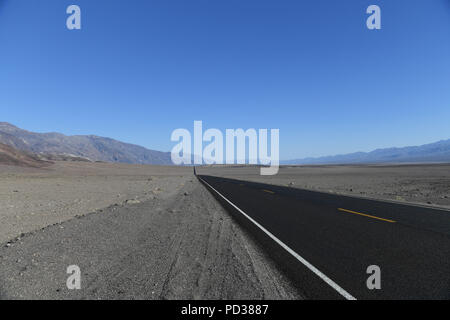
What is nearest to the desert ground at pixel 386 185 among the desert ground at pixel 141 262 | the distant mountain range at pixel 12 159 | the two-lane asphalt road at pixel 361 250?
the two-lane asphalt road at pixel 361 250

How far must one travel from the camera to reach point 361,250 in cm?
578

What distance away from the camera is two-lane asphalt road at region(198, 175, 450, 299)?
3.94 m

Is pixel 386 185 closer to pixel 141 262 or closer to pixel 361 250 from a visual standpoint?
pixel 361 250

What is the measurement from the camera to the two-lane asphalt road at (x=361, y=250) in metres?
3.94

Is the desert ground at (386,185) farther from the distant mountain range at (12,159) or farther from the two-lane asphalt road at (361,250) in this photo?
the distant mountain range at (12,159)

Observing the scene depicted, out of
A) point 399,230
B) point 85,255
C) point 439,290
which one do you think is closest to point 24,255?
point 85,255

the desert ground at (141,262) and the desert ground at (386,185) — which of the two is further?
the desert ground at (386,185)

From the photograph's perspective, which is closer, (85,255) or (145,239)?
(85,255)

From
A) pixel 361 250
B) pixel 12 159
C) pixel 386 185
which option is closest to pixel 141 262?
pixel 361 250

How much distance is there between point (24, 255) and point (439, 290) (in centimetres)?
797
